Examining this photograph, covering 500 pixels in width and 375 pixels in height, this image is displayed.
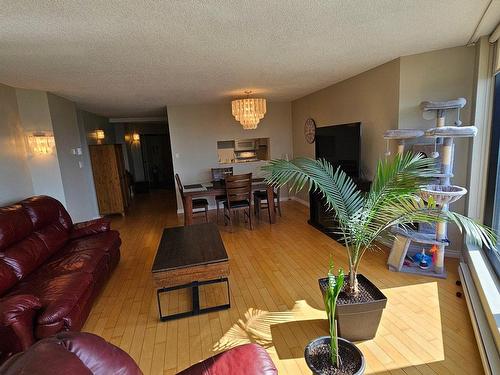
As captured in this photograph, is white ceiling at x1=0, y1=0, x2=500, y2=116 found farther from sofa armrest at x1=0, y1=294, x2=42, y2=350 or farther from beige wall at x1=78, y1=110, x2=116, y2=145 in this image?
beige wall at x1=78, y1=110, x2=116, y2=145

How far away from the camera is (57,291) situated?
206 cm

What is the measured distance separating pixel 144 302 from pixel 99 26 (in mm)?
2386

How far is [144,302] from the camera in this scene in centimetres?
267

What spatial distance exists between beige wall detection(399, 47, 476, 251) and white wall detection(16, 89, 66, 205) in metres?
4.74

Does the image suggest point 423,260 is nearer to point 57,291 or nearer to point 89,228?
point 57,291

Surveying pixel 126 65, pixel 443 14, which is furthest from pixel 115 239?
pixel 443 14

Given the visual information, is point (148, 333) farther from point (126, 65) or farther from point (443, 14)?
point (443, 14)

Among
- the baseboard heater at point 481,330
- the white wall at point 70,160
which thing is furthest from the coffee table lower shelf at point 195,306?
the white wall at point 70,160

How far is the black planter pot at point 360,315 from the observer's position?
186 centimetres

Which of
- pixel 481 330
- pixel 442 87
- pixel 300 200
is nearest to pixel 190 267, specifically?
pixel 481 330

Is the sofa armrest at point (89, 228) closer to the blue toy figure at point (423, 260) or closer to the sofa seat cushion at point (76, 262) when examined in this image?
the sofa seat cushion at point (76, 262)

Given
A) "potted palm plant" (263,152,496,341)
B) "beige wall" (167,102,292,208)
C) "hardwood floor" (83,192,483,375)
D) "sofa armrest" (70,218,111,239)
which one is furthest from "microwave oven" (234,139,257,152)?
"potted palm plant" (263,152,496,341)

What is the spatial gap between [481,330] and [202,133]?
5.36m

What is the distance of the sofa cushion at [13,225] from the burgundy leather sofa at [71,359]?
198 centimetres
